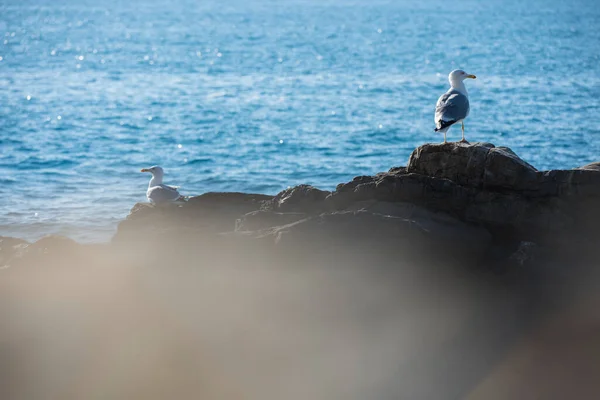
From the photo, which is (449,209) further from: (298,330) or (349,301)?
(298,330)

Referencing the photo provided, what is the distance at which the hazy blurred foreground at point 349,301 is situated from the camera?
9930mm

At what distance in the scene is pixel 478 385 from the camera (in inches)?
386

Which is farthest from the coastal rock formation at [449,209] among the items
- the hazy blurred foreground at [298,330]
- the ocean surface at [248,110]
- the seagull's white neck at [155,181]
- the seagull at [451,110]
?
the ocean surface at [248,110]

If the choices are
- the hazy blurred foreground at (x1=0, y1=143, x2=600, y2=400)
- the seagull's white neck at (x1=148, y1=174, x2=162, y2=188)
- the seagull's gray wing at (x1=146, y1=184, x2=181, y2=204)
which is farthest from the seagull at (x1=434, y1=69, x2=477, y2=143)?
the seagull's white neck at (x1=148, y1=174, x2=162, y2=188)

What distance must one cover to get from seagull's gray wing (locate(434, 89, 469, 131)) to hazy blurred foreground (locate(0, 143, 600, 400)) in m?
1.95

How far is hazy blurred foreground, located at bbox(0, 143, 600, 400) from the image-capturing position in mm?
9930

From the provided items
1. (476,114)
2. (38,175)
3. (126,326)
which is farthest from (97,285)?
(476,114)

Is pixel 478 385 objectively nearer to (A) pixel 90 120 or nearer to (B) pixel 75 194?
(B) pixel 75 194

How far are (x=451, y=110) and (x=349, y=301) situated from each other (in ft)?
15.0

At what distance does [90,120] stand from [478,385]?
28.0 m

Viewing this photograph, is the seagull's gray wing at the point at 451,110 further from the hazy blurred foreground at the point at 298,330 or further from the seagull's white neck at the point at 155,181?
the seagull's white neck at the point at 155,181

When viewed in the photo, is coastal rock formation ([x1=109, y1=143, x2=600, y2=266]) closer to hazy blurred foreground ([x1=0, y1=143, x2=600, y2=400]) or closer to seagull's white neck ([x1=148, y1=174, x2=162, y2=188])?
hazy blurred foreground ([x1=0, y1=143, x2=600, y2=400])

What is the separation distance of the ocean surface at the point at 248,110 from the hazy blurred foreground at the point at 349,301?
781 cm

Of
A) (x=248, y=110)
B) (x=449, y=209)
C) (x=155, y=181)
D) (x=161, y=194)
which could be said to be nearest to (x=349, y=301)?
(x=449, y=209)
